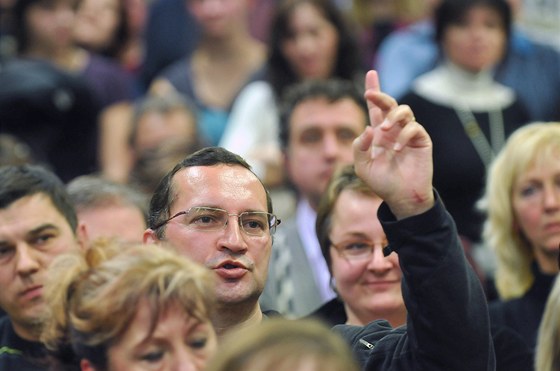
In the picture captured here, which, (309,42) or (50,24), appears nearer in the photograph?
(309,42)

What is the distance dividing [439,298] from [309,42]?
4340 millimetres

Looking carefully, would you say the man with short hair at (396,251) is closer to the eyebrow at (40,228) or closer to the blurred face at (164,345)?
the blurred face at (164,345)

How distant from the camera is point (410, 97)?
7.34 meters

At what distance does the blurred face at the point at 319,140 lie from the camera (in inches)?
265

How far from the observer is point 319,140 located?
6.88m

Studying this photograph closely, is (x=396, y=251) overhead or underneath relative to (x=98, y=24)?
overhead

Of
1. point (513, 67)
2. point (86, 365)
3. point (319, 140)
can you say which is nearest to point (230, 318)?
point (86, 365)

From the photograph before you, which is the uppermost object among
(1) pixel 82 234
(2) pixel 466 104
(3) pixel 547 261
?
(1) pixel 82 234

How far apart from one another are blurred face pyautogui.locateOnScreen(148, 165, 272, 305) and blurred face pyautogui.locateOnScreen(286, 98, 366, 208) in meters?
2.27

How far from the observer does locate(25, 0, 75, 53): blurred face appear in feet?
26.5

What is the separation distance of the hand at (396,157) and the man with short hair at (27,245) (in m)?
1.47

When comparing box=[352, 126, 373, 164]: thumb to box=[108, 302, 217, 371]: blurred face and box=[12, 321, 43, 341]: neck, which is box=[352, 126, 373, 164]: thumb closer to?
box=[108, 302, 217, 371]: blurred face

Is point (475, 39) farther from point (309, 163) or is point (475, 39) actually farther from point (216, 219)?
point (216, 219)

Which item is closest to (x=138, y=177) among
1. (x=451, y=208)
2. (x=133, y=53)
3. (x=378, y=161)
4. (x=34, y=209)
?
(x=451, y=208)
